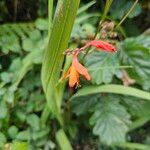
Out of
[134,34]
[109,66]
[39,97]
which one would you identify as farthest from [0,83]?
[134,34]

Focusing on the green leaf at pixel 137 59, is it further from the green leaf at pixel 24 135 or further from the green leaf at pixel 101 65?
the green leaf at pixel 24 135

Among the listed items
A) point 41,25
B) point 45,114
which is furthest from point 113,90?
point 41,25

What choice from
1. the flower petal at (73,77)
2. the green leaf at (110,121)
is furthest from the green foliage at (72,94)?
the flower petal at (73,77)

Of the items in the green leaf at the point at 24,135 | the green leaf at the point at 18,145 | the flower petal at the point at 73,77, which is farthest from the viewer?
the green leaf at the point at 24,135

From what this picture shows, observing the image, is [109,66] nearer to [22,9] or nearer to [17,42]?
[17,42]

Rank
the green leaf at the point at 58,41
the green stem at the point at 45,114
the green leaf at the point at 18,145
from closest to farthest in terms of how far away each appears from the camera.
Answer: the green leaf at the point at 58,41 < the green leaf at the point at 18,145 < the green stem at the point at 45,114

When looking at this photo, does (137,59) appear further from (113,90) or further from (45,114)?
(45,114)
